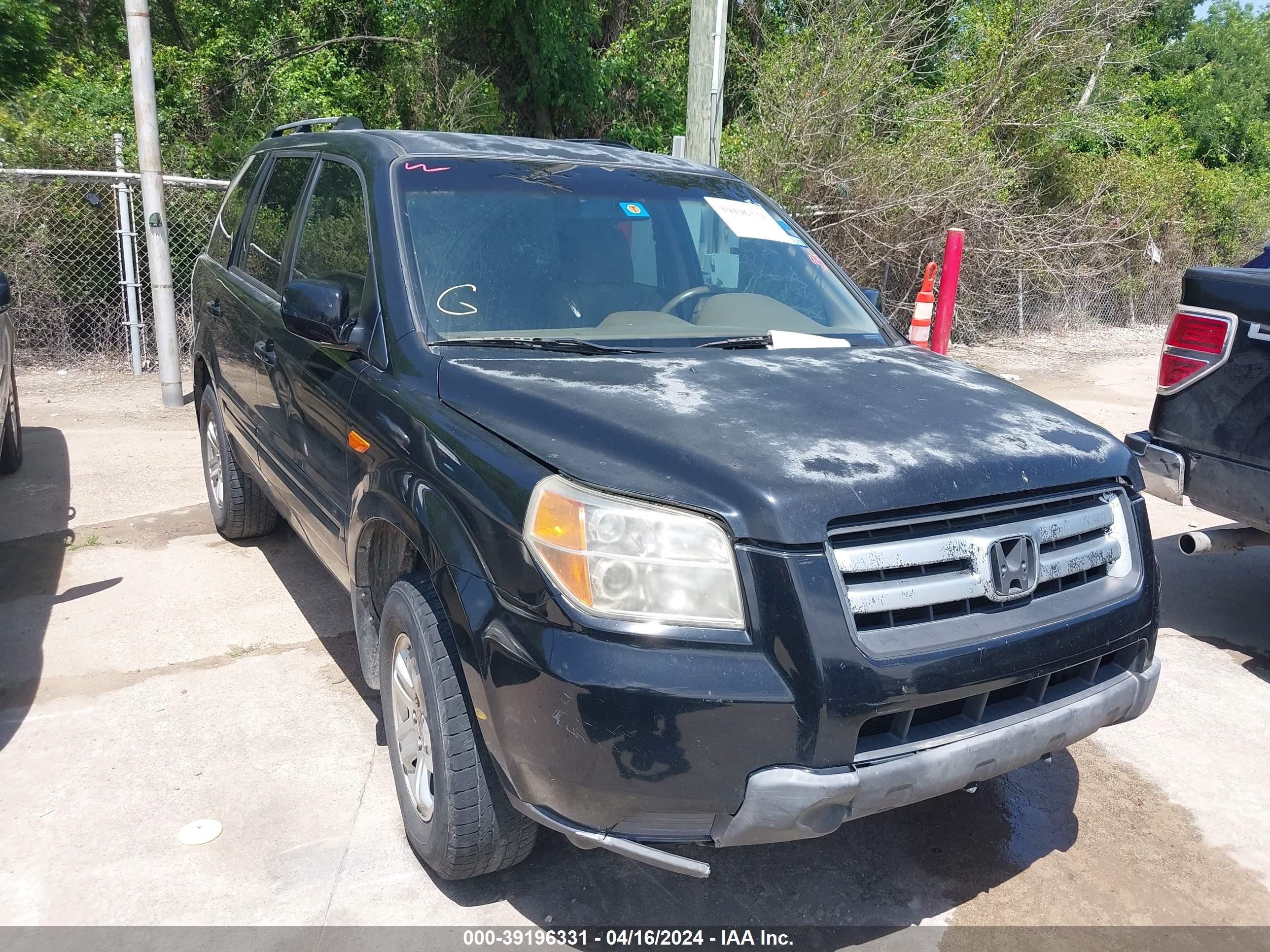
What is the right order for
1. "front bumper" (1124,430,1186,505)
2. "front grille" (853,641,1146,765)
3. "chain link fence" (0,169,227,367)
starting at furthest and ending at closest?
"chain link fence" (0,169,227,367)
"front bumper" (1124,430,1186,505)
"front grille" (853,641,1146,765)

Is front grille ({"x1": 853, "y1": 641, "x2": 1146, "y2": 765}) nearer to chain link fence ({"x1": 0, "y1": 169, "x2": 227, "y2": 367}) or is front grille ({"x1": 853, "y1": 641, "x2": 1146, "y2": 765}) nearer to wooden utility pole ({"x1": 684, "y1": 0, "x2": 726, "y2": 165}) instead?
wooden utility pole ({"x1": 684, "y1": 0, "x2": 726, "y2": 165})

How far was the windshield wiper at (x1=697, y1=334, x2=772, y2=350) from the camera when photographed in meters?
3.25

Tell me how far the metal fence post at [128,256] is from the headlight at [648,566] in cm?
848

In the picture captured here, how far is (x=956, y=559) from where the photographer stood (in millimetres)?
2344

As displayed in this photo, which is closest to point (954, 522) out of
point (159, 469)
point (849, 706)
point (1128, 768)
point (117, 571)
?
point (849, 706)

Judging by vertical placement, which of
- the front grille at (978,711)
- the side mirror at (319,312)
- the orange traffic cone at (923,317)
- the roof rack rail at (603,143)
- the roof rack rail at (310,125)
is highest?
the roof rack rail at (310,125)

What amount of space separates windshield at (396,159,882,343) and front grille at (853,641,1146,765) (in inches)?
56.4

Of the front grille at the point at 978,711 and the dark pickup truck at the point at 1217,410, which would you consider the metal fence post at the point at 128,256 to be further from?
the front grille at the point at 978,711

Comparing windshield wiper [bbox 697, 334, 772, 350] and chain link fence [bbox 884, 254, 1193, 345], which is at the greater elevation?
windshield wiper [bbox 697, 334, 772, 350]

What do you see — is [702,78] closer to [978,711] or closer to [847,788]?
[978,711]

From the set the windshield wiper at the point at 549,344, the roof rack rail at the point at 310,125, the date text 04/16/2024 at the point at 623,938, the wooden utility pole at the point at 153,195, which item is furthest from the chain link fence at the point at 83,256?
the date text 04/16/2024 at the point at 623,938

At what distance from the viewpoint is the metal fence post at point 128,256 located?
913 centimetres

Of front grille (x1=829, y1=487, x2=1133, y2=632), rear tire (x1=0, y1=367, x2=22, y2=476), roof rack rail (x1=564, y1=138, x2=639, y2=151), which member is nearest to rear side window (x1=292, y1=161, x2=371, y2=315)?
roof rack rail (x1=564, y1=138, x2=639, y2=151)

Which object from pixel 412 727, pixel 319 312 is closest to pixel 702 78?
pixel 319 312
